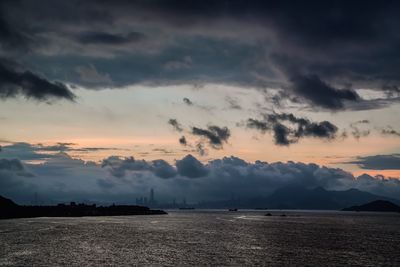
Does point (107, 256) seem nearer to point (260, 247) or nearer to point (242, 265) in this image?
point (242, 265)

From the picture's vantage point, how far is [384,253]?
111 metres

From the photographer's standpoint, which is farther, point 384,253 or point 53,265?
point 384,253

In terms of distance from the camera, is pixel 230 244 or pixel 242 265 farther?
pixel 230 244

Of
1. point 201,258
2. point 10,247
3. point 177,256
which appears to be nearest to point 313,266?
point 201,258

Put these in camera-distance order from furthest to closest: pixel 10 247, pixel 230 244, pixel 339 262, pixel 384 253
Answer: pixel 230 244 < pixel 10 247 < pixel 384 253 < pixel 339 262

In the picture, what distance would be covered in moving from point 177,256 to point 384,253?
169 ft

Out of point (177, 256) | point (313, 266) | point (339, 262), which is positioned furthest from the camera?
point (177, 256)

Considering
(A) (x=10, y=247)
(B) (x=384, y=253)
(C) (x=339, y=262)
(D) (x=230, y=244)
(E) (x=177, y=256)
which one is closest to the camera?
(C) (x=339, y=262)

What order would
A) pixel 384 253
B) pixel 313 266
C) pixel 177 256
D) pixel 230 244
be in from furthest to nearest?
pixel 230 244, pixel 384 253, pixel 177 256, pixel 313 266

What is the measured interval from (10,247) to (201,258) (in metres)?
54.7

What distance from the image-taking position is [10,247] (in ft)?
391

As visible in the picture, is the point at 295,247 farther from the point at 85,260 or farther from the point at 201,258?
the point at 85,260

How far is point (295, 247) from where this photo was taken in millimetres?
124188

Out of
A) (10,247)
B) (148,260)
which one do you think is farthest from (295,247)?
(10,247)
